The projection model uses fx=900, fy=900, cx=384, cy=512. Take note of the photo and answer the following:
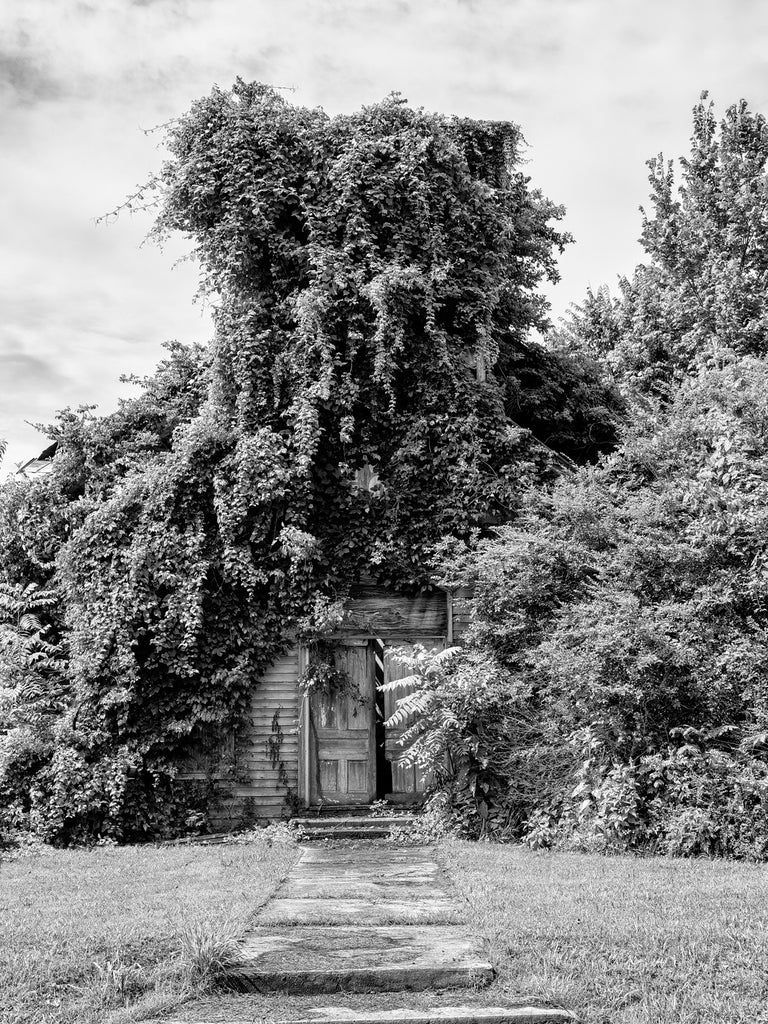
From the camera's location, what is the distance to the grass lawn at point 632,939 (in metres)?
4.64

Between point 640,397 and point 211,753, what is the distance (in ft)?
34.1

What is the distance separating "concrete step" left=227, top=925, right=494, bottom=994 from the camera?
5047 millimetres

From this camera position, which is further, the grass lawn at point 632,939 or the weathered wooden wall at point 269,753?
the weathered wooden wall at point 269,753

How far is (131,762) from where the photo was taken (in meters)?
11.4

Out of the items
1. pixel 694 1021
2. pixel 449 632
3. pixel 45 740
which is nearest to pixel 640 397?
pixel 449 632

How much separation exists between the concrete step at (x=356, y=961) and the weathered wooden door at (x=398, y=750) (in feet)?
21.2

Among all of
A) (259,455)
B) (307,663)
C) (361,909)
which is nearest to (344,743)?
(307,663)

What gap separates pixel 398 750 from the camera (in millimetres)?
12570

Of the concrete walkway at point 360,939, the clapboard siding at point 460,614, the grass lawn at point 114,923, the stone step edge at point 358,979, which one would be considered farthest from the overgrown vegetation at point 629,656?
the stone step edge at point 358,979

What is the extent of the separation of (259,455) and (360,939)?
768 centimetres

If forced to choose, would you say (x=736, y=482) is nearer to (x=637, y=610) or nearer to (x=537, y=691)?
(x=637, y=610)

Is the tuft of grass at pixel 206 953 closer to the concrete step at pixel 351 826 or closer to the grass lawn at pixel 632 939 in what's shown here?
the grass lawn at pixel 632 939

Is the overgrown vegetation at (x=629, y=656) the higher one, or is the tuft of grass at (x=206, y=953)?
the overgrown vegetation at (x=629, y=656)

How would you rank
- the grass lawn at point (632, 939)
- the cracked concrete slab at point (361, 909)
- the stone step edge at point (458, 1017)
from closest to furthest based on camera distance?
the stone step edge at point (458, 1017)
the grass lawn at point (632, 939)
the cracked concrete slab at point (361, 909)
